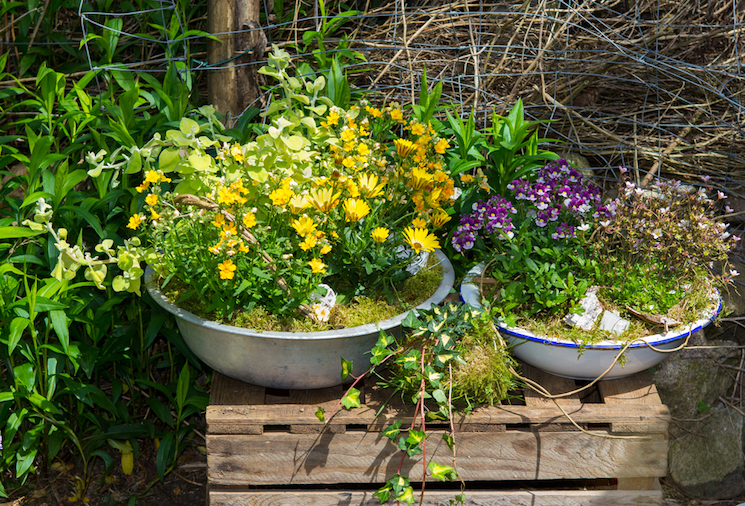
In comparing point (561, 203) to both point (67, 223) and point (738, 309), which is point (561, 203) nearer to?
point (738, 309)

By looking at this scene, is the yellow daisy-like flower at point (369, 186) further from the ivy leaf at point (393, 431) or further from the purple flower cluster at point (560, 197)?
the ivy leaf at point (393, 431)

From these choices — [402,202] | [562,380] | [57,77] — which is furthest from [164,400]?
[562,380]

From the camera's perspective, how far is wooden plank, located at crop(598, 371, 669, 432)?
143cm

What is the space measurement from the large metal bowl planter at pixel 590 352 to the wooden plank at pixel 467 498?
0.93ft

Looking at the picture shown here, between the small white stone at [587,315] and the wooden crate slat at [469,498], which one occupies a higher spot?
the small white stone at [587,315]

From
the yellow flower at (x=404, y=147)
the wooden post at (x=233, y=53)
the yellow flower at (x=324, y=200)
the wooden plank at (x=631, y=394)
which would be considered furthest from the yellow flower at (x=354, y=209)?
the wooden post at (x=233, y=53)

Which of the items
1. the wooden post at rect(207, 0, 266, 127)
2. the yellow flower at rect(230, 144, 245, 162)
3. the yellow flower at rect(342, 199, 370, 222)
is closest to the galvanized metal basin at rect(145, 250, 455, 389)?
the yellow flower at rect(342, 199, 370, 222)

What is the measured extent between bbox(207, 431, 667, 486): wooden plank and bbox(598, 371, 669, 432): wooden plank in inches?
1.4

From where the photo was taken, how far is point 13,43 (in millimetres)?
2207

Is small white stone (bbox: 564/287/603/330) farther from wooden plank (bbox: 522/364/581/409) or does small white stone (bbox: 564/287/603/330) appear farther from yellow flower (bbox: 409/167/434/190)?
yellow flower (bbox: 409/167/434/190)

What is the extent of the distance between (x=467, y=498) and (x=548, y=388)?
341mm

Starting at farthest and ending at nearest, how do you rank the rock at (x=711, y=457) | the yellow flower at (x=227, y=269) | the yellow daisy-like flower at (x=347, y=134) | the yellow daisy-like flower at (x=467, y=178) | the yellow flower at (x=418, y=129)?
the rock at (x=711, y=457), the yellow daisy-like flower at (x=467, y=178), the yellow flower at (x=418, y=129), the yellow daisy-like flower at (x=347, y=134), the yellow flower at (x=227, y=269)

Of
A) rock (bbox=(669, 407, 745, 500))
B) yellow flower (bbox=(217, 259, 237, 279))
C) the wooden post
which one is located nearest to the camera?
yellow flower (bbox=(217, 259, 237, 279))

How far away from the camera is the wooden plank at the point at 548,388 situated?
1.48m
